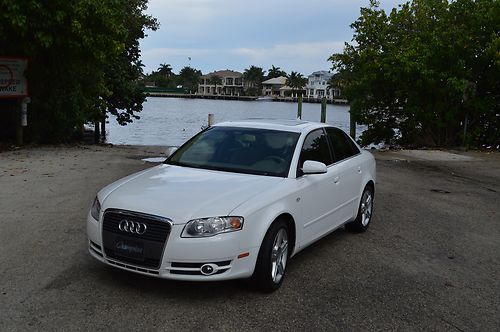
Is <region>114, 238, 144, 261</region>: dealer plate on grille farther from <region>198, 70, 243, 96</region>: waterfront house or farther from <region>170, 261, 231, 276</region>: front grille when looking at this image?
<region>198, 70, 243, 96</region>: waterfront house

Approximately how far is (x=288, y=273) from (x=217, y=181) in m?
1.19

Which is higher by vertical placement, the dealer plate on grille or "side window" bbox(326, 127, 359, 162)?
"side window" bbox(326, 127, 359, 162)

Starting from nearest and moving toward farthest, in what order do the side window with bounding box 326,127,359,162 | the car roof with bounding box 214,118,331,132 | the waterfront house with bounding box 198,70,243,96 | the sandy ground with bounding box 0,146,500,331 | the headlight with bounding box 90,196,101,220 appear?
the sandy ground with bounding box 0,146,500,331 → the headlight with bounding box 90,196,101,220 → the car roof with bounding box 214,118,331,132 → the side window with bounding box 326,127,359,162 → the waterfront house with bounding box 198,70,243,96

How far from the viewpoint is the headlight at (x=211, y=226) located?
4438 mm

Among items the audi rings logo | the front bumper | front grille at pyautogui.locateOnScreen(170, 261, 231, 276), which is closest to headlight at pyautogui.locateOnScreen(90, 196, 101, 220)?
the audi rings logo

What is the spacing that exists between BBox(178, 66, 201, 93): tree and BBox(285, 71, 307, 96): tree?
33.0 metres

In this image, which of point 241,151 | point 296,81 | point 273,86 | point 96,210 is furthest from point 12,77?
point 273,86

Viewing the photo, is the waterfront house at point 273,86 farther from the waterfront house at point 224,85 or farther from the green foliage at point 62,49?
the green foliage at point 62,49

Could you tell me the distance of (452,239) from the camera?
23.7 feet

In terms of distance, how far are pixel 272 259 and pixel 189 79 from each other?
17995cm

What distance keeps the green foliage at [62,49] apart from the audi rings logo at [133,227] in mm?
9583

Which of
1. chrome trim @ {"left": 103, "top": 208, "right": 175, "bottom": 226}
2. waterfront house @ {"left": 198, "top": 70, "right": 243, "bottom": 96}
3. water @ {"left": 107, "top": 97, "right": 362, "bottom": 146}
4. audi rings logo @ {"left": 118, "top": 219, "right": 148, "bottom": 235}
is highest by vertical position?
waterfront house @ {"left": 198, "top": 70, "right": 243, "bottom": 96}

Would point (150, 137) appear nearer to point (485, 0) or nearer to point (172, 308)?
point (485, 0)

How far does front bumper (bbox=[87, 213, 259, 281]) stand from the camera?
4414 mm
